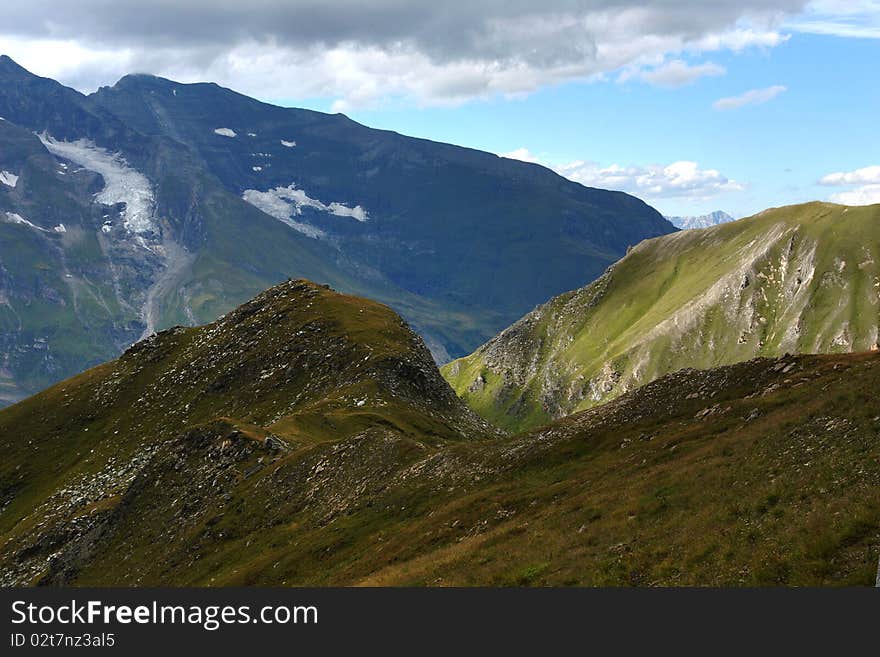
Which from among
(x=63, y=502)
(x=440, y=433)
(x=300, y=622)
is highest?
(x=300, y=622)

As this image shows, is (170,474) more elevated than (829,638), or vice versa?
(829,638)

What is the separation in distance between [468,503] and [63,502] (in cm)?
7854

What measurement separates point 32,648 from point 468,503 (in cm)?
3078

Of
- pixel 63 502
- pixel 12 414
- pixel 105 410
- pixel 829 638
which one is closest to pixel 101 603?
pixel 829 638

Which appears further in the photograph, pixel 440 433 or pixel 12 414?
pixel 12 414

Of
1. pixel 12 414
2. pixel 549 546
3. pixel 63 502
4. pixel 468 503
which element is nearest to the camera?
pixel 549 546

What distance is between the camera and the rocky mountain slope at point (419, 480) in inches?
1225

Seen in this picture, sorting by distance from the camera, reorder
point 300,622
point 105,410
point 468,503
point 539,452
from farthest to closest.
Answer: point 105,410 < point 539,452 < point 468,503 < point 300,622

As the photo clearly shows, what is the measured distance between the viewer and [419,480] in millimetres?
63156

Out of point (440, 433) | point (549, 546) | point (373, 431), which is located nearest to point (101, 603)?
point (549, 546)

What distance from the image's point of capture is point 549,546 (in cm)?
3706

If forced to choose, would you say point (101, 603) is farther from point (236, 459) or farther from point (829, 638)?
point (236, 459)

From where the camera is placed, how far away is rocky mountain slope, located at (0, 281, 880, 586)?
102ft

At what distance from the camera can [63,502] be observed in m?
108
